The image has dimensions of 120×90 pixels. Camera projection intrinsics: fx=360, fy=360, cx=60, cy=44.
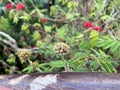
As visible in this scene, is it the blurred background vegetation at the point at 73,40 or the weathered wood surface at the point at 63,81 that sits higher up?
the blurred background vegetation at the point at 73,40

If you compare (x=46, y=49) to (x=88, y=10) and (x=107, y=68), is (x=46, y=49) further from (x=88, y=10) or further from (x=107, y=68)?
(x=107, y=68)

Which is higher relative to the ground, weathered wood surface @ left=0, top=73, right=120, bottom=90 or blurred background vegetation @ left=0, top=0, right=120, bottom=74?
blurred background vegetation @ left=0, top=0, right=120, bottom=74

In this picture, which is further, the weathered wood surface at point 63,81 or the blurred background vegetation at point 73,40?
the blurred background vegetation at point 73,40

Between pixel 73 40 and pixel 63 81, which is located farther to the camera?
pixel 73 40

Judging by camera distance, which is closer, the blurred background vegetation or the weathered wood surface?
the weathered wood surface

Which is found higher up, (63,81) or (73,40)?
(73,40)
